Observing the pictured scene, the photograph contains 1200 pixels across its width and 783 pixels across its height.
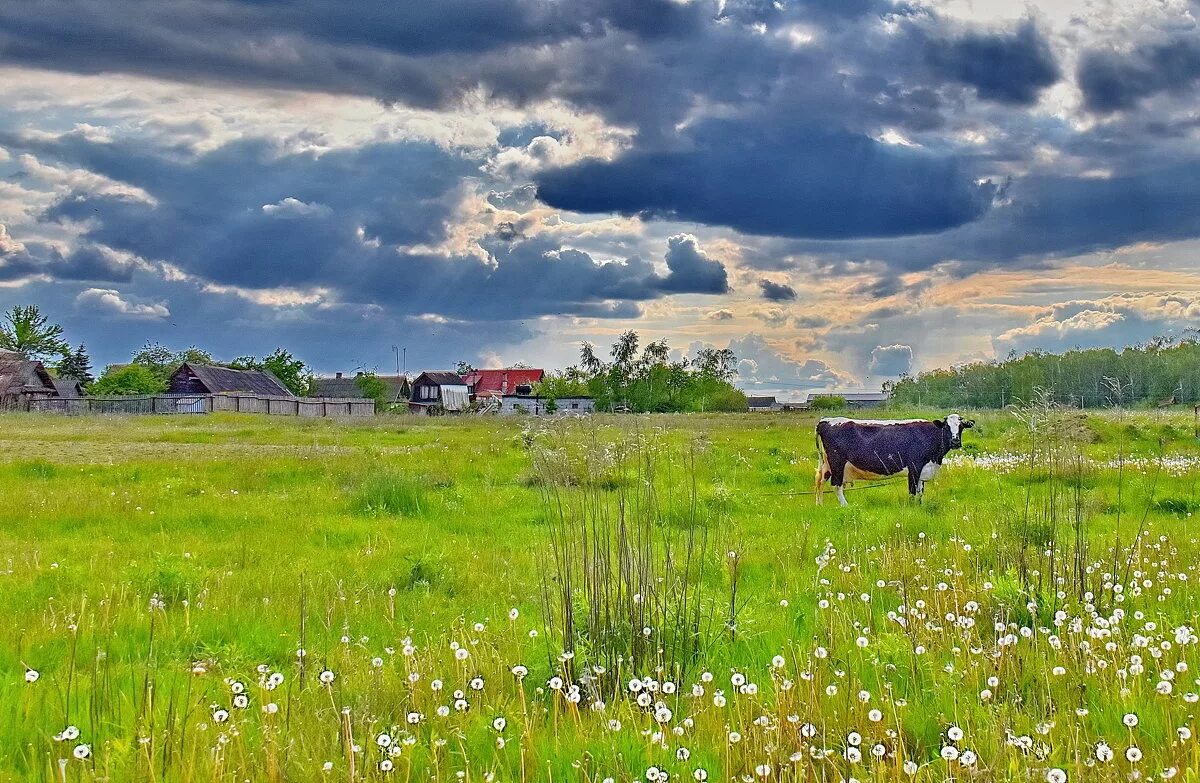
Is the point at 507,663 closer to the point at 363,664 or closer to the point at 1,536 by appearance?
the point at 363,664

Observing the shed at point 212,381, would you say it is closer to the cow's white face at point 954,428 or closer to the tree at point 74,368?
the tree at point 74,368

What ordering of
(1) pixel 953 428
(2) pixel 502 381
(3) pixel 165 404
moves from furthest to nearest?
1. (2) pixel 502 381
2. (3) pixel 165 404
3. (1) pixel 953 428

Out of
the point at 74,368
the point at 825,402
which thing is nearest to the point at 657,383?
the point at 825,402

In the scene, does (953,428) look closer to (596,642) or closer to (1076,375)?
(596,642)

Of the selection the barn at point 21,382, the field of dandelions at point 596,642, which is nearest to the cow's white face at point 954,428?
the field of dandelions at point 596,642

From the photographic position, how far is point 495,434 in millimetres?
37031

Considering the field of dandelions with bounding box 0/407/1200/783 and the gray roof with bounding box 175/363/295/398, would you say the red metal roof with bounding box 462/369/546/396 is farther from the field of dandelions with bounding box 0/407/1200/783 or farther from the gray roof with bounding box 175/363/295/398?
the field of dandelions with bounding box 0/407/1200/783

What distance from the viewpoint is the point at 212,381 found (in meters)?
83.4

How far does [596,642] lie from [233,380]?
297 ft

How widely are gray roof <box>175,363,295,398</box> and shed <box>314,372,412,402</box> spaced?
26162 mm

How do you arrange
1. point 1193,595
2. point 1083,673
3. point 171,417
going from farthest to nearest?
point 171,417
point 1193,595
point 1083,673

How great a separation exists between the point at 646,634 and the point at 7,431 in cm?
4315

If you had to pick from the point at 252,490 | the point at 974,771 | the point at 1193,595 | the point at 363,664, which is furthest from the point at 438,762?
the point at 252,490

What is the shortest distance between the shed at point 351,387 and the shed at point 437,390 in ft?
5.34
